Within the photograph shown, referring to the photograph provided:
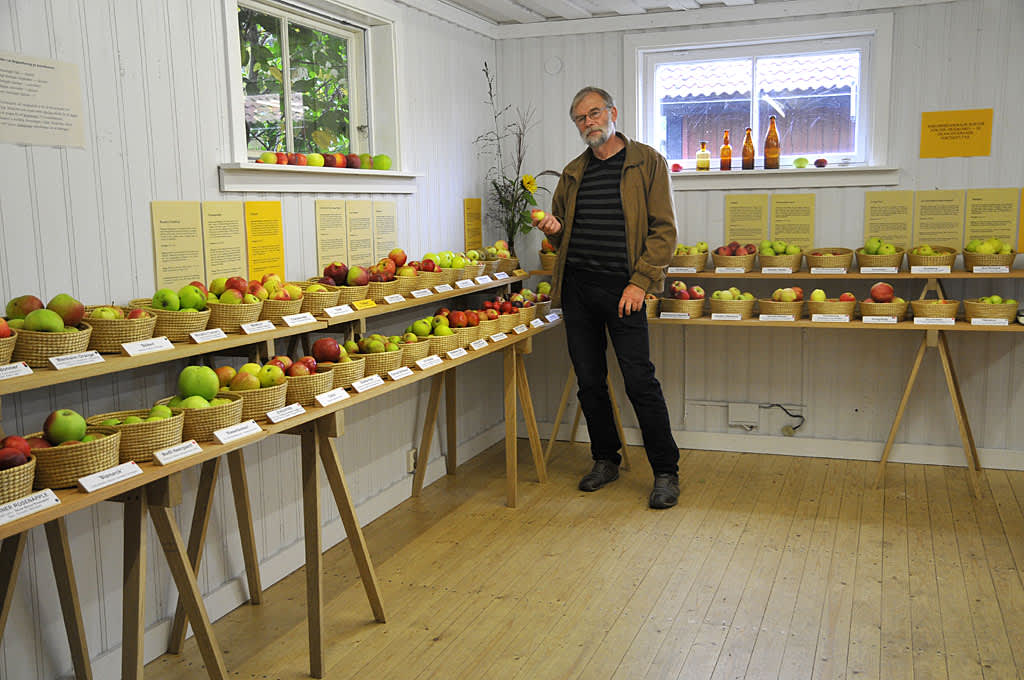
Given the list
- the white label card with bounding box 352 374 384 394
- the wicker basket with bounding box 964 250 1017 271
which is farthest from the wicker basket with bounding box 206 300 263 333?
the wicker basket with bounding box 964 250 1017 271

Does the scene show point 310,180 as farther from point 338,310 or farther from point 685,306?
point 685,306

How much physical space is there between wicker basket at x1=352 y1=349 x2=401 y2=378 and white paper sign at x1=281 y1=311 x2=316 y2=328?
255 mm

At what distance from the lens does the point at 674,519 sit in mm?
4020

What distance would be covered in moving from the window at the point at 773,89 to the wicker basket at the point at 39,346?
144 inches

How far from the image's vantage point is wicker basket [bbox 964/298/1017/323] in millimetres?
4121

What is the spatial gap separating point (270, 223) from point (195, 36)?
0.69 m

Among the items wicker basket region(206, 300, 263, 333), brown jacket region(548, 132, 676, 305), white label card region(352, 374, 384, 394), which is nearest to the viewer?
wicker basket region(206, 300, 263, 333)

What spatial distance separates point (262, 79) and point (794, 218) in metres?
2.92

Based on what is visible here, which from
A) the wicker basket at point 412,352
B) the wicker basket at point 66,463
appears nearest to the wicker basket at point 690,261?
the wicker basket at point 412,352

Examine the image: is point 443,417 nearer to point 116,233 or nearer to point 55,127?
point 116,233

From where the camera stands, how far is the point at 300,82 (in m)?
3.66

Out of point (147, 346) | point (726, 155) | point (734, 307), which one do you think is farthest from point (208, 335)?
point (726, 155)

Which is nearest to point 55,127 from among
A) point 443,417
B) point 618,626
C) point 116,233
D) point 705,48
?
point 116,233

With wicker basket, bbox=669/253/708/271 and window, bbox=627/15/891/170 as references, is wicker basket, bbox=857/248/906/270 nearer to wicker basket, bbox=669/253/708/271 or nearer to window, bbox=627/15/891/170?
window, bbox=627/15/891/170
